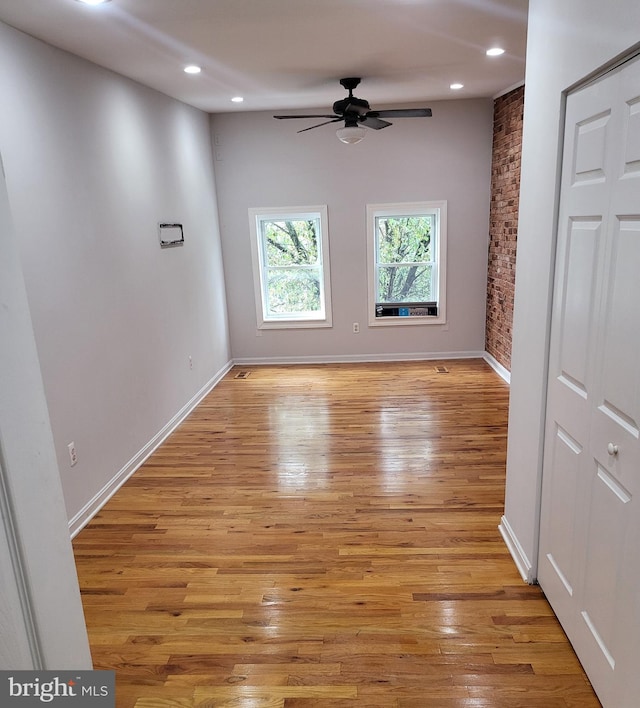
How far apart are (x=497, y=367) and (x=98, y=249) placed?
4.08m

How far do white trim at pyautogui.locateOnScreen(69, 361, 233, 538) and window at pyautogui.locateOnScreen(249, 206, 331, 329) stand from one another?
4.41 ft

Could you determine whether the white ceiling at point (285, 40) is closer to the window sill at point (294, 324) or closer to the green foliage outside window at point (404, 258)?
the green foliage outside window at point (404, 258)

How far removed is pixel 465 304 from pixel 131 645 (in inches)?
193

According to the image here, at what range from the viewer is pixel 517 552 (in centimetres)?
246

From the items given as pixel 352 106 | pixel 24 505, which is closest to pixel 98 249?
pixel 352 106

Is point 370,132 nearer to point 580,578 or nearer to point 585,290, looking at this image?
point 585,290

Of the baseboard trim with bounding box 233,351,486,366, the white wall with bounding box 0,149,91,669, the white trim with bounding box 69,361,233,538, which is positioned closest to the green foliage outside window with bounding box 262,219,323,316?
the baseboard trim with bounding box 233,351,486,366

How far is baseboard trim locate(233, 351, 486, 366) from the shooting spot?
6.13m

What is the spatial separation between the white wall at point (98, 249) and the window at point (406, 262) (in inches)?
84.9

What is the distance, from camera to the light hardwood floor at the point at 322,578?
1860mm

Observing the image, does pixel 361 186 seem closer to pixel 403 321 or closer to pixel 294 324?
pixel 403 321

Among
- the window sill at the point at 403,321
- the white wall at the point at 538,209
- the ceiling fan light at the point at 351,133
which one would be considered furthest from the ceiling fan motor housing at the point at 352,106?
the window sill at the point at 403,321

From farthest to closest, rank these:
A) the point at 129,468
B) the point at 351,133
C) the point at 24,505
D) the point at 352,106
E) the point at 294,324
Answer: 1. the point at 294,324
2. the point at 351,133
3. the point at 352,106
4. the point at 129,468
5. the point at 24,505

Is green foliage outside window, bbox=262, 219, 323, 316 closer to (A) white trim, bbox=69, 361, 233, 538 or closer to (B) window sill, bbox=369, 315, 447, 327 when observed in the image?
(B) window sill, bbox=369, 315, 447, 327
